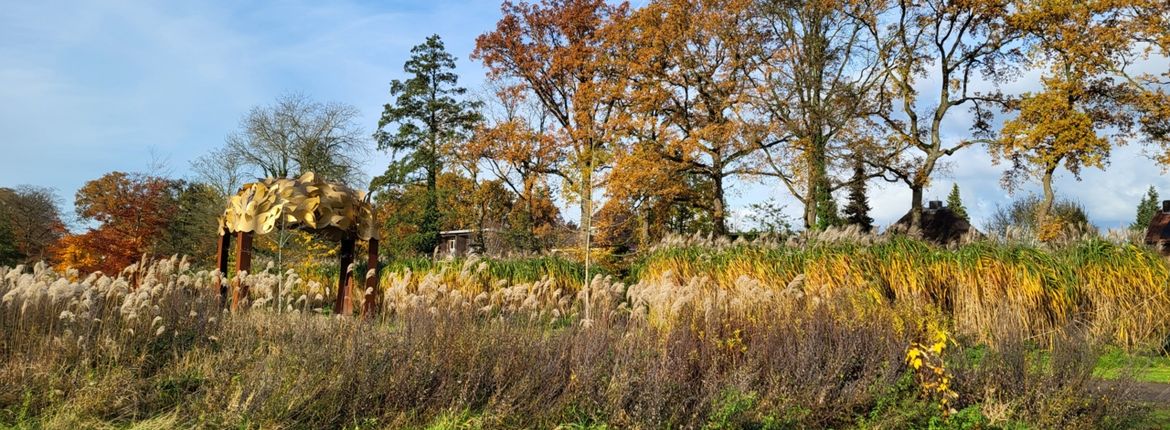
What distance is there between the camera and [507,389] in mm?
5211

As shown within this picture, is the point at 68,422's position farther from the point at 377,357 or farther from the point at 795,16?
the point at 795,16

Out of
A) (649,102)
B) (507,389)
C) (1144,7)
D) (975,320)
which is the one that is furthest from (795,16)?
(507,389)

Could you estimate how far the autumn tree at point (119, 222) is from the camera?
25094 millimetres

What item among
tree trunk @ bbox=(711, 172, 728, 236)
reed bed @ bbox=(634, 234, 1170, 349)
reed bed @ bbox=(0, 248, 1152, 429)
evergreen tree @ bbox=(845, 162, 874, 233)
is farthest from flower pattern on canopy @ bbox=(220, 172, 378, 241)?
evergreen tree @ bbox=(845, 162, 874, 233)

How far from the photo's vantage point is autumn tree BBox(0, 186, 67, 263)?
31609 mm

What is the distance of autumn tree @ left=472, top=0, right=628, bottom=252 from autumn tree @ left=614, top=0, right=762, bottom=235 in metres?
1.40

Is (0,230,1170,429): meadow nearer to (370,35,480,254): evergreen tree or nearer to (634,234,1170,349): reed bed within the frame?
(634,234,1170,349): reed bed

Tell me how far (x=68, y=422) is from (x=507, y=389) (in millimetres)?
2774

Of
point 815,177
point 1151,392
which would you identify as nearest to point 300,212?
point 1151,392

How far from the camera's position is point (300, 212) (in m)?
12.9

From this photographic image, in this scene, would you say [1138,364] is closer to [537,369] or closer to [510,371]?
[537,369]

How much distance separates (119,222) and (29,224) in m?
10.6

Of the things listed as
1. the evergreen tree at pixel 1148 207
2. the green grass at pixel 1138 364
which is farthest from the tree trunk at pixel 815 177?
the evergreen tree at pixel 1148 207

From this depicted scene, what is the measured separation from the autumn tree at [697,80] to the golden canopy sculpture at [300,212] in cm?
1173
